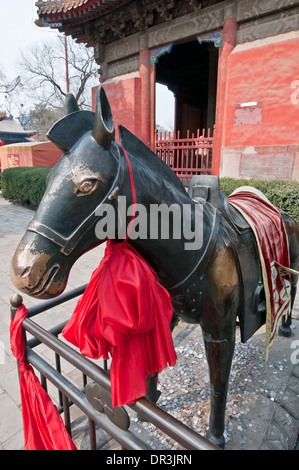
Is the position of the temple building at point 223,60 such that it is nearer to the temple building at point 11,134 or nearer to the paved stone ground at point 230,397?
the paved stone ground at point 230,397

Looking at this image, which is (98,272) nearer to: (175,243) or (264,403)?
(175,243)

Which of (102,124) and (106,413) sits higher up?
(102,124)

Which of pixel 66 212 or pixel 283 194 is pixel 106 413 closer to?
pixel 66 212

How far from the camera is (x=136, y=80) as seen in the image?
752 cm

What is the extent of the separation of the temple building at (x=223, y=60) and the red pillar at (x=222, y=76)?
2 centimetres

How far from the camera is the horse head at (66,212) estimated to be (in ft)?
2.72

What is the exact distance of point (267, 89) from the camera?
5.34 meters

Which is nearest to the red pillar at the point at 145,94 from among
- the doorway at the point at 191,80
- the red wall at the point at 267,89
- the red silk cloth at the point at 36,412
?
the doorway at the point at 191,80

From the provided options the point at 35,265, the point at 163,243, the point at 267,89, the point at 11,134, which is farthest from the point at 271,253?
the point at 11,134

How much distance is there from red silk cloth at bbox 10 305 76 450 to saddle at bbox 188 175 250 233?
43.6 inches

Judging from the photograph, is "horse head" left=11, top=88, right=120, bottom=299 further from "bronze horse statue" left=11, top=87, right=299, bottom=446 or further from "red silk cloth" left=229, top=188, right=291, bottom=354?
"red silk cloth" left=229, top=188, right=291, bottom=354

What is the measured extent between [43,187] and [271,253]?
28.3 feet

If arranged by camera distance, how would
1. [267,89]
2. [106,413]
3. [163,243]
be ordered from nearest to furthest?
[106,413]
[163,243]
[267,89]

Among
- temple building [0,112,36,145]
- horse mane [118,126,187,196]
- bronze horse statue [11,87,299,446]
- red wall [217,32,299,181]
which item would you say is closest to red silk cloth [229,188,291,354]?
bronze horse statue [11,87,299,446]
